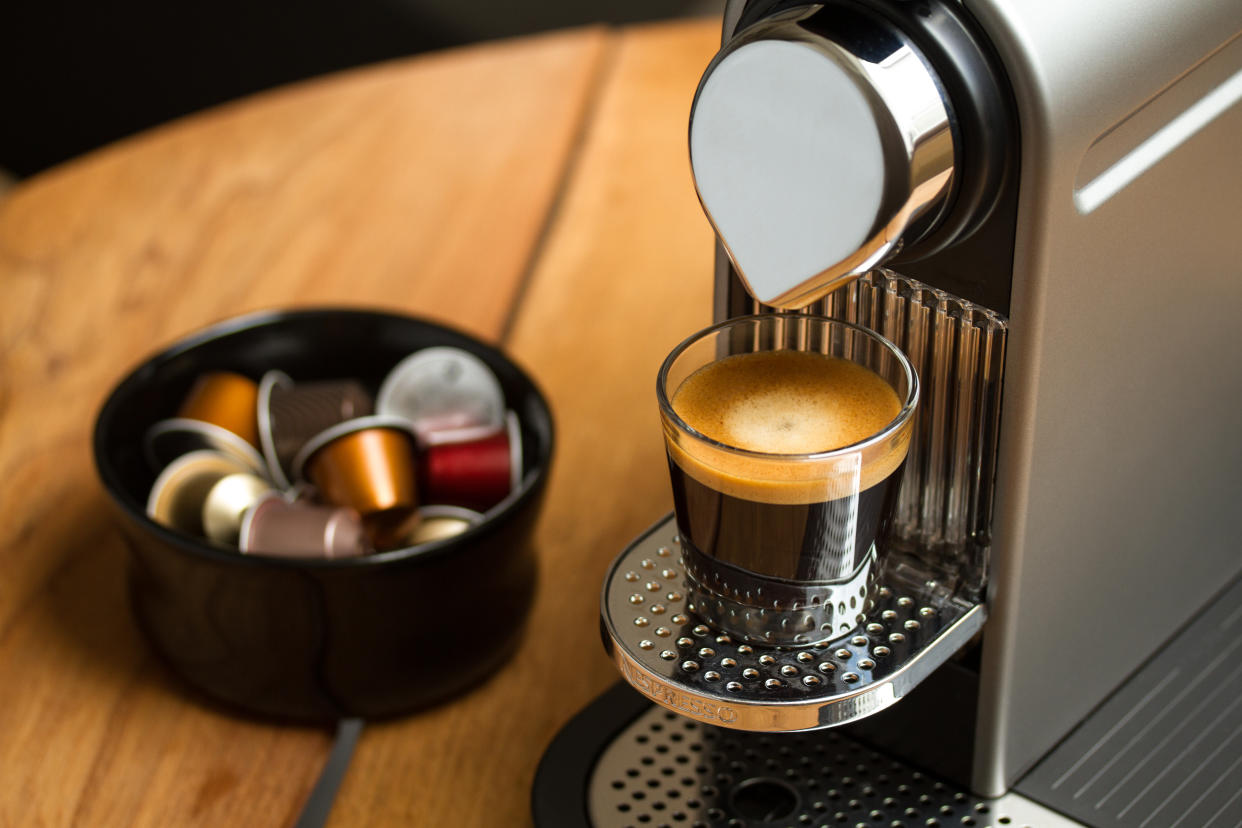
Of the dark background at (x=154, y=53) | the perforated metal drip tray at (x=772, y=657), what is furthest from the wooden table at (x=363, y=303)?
the dark background at (x=154, y=53)

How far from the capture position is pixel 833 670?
0.41 metres

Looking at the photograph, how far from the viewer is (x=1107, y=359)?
412mm

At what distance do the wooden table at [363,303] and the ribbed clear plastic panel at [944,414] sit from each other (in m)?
0.19

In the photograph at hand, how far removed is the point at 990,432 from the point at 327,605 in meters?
0.25

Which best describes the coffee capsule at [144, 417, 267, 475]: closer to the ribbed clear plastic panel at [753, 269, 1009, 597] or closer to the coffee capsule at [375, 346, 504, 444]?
the coffee capsule at [375, 346, 504, 444]

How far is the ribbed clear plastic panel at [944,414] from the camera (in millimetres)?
403

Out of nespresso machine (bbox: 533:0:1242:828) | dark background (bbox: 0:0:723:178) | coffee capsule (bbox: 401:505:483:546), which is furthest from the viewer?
dark background (bbox: 0:0:723:178)

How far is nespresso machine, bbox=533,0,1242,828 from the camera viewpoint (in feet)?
1.15

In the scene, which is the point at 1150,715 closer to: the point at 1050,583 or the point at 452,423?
the point at 1050,583

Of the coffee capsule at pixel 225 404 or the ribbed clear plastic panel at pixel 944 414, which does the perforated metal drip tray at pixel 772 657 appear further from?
the coffee capsule at pixel 225 404

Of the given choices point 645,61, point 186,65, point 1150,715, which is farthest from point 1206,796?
point 186,65

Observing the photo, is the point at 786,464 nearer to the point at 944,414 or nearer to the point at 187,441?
the point at 944,414

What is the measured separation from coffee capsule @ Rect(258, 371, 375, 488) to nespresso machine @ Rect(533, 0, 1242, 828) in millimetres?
188

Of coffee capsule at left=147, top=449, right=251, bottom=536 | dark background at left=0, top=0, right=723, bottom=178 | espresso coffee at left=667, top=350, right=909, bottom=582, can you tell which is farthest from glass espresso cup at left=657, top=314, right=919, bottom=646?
dark background at left=0, top=0, right=723, bottom=178
